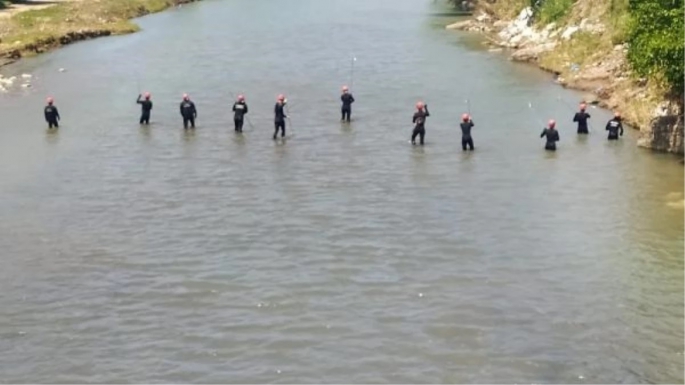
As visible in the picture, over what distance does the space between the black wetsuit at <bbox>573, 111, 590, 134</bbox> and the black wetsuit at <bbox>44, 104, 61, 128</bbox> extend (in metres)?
22.3

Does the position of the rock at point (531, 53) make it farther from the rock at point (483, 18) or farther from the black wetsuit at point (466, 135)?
the black wetsuit at point (466, 135)

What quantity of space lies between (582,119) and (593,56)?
51.1 feet

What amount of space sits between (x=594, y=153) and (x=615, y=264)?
12901 mm

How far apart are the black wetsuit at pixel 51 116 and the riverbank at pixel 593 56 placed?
24.5 m

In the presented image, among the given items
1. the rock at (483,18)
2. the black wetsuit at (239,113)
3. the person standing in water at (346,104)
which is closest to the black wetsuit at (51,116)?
the black wetsuit at (239,113)

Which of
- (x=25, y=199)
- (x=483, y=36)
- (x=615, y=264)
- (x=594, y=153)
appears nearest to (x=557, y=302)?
(x=615, y=264)

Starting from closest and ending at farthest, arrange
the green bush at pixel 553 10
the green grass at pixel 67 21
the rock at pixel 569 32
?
the rock at pixel 569 32 → the green bush at pixel 553 10 → the green grass at pixel 67 21

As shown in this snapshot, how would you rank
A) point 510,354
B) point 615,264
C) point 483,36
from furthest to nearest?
point 483,36 < point 615,264 < point 510,354

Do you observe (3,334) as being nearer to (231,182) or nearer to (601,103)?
(231,182)

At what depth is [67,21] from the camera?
83.2 m

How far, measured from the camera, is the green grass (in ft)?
239

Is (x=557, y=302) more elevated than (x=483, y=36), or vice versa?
(x=483, y=36)

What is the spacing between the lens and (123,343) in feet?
76.8

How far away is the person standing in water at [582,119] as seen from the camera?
42000 millimetres
